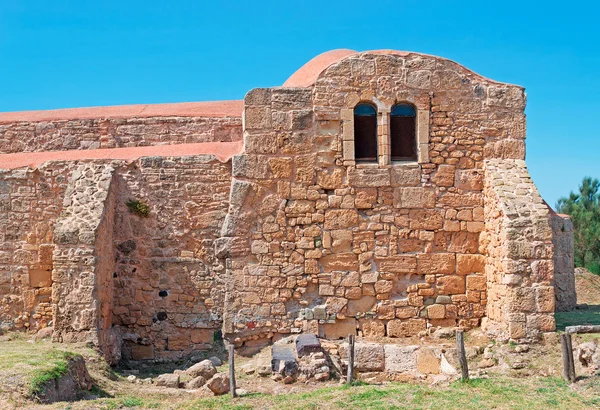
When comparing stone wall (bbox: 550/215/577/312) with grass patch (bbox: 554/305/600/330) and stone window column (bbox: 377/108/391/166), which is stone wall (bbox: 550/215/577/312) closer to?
grass patch (bbox: 554/305/600/330)

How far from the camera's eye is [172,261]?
11.6 metres

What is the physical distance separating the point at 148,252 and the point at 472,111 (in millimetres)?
6019

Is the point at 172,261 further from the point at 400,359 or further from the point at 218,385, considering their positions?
the point at 400,359

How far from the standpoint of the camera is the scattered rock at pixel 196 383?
966 centimetres

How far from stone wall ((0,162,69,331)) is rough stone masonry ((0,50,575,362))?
0.73 m

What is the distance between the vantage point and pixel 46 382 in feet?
26.8

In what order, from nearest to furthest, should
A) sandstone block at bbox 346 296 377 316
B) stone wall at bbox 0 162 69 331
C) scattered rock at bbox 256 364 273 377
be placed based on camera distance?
scattered rock at bbox 256 364 273 377, sandstone block at bbox 346 296 377 316, stone wall at bbox 0 162 69 331

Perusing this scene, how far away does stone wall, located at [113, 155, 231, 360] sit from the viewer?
1152cm

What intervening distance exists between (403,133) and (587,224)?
15.0 meters

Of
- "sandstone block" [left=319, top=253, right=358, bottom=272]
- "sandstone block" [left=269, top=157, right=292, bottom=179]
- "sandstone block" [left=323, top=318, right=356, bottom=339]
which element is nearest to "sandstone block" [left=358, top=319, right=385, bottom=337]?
"sandstone block" [left=323, top=318, right=356, bottom=339]

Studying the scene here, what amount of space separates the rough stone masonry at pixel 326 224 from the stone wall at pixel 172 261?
0.08ft

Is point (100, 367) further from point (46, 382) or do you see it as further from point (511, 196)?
point (511, 196)

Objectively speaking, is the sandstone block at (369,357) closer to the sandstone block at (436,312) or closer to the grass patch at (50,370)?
the sandstone block at (436,312)

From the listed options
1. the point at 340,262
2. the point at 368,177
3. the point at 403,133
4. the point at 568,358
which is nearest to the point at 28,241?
the point at 340,262
